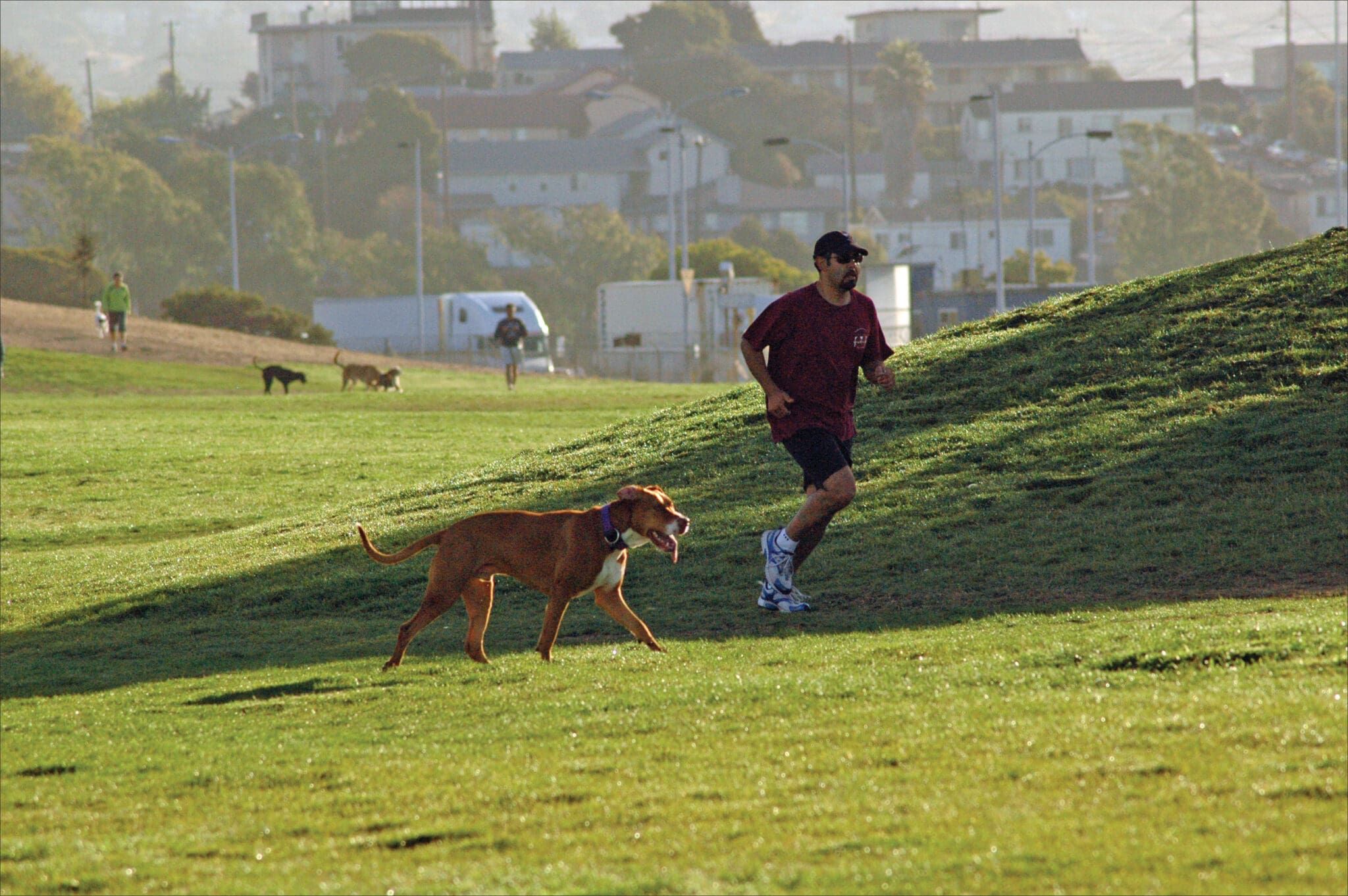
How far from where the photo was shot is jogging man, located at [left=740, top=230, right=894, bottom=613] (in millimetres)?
9656

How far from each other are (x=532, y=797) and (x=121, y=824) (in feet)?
4.69

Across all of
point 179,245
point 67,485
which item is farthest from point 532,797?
point 179,245

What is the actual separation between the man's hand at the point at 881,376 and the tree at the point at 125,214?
90.5 m

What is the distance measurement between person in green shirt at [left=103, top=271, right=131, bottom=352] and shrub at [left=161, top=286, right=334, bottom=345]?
17.8 m

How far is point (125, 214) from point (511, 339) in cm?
6700

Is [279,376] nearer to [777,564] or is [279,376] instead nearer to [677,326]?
[677,326]

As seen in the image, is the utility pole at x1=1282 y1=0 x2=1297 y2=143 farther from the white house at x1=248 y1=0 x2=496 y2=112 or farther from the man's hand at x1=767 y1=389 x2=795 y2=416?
the man's hand at x1=767 y1=389 x2=795 y2=416

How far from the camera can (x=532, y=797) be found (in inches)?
232

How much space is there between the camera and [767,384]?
9672 mm

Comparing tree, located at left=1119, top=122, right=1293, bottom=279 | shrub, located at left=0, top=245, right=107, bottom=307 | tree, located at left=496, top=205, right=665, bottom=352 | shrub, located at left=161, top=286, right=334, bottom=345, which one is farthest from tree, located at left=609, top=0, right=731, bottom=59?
shrub, located at left=161, top=286, right=334, bottom=345

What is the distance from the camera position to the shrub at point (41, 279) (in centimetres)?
7238

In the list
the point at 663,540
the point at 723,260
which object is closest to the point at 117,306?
the point at 663,540

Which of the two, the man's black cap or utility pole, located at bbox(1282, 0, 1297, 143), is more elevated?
→ utility pole, located at bbox(1282, 0, 1297, 143)

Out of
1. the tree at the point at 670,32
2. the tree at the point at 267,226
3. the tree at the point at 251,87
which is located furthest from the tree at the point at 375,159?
the tree at the point at 251,87
